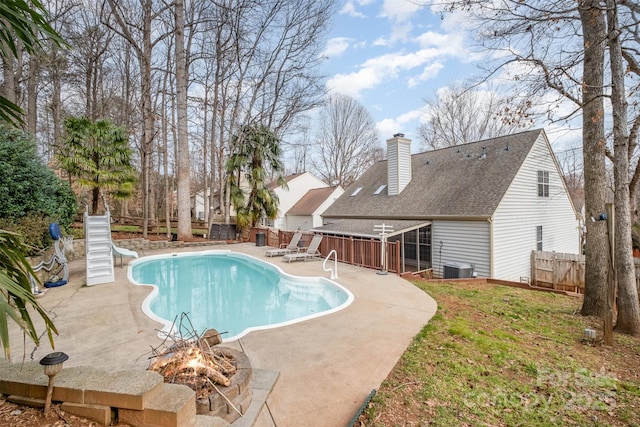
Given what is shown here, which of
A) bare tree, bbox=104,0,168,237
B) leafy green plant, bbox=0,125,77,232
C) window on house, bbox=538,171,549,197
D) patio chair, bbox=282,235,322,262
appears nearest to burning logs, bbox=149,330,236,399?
leafy green plant, bbox=0,125,77,232

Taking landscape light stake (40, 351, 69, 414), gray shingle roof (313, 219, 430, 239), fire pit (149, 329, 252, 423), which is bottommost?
fire pit (149, 329, 252, 423)

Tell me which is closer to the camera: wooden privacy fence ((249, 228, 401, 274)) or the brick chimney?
wooden privacy fence ((249, 228, 401, 274))

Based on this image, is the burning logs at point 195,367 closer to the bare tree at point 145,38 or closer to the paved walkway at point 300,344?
the paved walkway at point 300,344

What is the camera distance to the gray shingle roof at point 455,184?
40.8 feet

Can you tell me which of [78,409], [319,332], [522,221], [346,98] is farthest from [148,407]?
[346,98]

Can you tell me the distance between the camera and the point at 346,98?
33031 millimetres

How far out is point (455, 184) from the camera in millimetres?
14047

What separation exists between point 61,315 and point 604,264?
1064cm

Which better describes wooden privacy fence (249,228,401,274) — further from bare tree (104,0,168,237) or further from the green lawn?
bare tree (104,0,168,237)

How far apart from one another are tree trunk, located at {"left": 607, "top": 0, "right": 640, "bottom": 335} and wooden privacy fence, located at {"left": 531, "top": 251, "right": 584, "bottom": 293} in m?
6.18

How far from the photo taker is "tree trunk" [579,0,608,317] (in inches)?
234

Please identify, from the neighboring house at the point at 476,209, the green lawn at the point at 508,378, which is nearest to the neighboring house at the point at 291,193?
the neighboring house at the point at 476,209

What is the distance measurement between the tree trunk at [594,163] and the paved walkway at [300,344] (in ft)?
10.6

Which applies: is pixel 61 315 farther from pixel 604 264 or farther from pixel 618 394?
pixel 604 264
